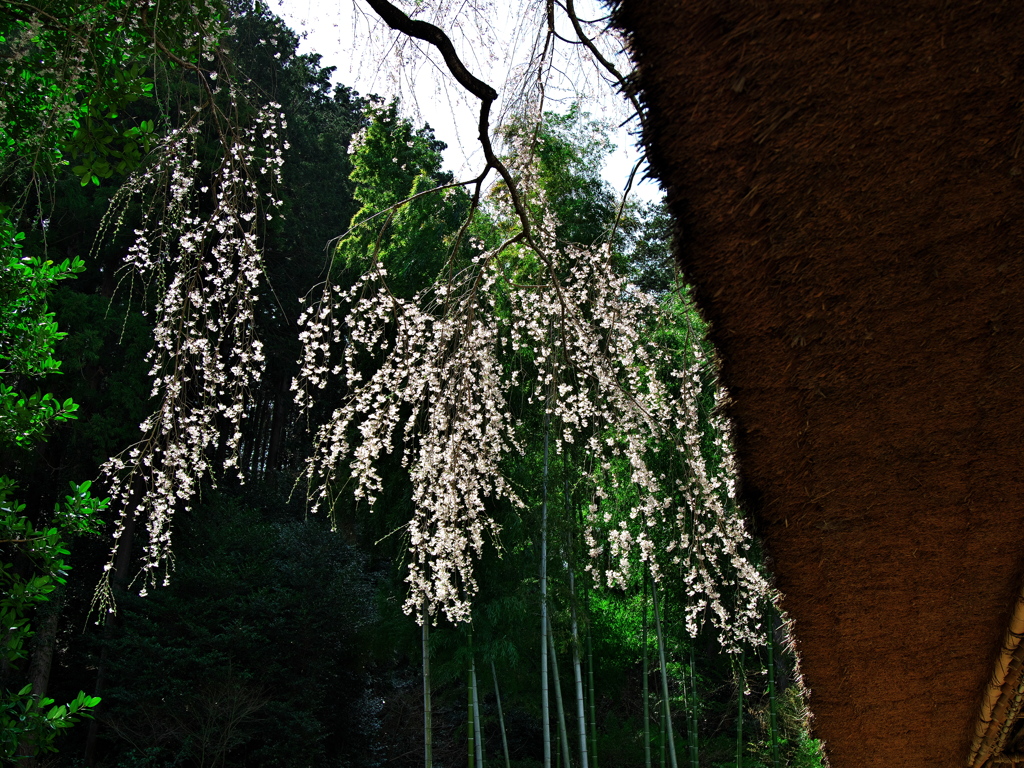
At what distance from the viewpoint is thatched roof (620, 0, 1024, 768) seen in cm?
76

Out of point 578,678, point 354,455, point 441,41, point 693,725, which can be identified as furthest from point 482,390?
point 693,725

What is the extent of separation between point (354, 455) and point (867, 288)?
255 cm

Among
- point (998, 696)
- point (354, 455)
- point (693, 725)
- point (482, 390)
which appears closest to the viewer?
point (998, 696)

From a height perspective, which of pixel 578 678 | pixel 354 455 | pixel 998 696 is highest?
pixel 354 455

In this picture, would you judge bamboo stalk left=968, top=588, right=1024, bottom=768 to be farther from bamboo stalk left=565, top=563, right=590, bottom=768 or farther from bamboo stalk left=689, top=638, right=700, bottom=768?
bamboo stalk left=689, top=638, right=700, bottom=768

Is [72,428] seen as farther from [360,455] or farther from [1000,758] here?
[1000,758]

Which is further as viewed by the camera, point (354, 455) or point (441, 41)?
point (354, 455)

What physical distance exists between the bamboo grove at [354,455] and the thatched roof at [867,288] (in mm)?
1018

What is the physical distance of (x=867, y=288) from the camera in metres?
0.87

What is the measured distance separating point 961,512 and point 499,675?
7.13 metres

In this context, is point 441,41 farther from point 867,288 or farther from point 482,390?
point 482,390

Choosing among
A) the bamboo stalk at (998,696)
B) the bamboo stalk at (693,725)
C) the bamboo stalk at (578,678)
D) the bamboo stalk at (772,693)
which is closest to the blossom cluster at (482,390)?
the bamboo stalk at (998,696)

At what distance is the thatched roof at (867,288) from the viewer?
755 mm

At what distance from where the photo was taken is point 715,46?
0.82 meters
